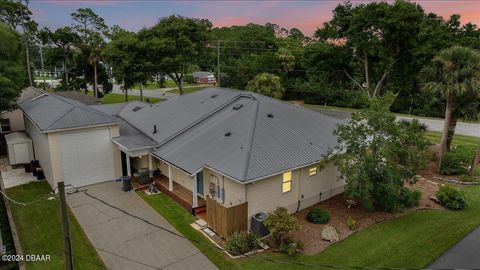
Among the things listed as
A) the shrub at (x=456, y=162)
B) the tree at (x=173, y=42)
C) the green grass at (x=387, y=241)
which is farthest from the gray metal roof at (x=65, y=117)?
the shrub at (x=456, y=162)

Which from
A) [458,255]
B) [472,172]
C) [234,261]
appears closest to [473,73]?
[472,172]

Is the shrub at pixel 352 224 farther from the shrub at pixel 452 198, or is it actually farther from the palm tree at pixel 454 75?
the palm tree at pixel 454 75

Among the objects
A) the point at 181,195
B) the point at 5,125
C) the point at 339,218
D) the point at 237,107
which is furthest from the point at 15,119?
the point at 339,218

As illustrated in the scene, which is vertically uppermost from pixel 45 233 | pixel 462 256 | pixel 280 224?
pixel 280 224

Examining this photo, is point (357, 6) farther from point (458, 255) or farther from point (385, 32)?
point (458, 255)

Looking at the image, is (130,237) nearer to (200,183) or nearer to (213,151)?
(200,183)

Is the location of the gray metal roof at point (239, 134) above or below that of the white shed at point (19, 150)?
above
